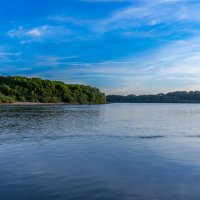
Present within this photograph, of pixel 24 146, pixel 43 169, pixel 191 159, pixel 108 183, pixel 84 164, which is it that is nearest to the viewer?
pixel 108 183

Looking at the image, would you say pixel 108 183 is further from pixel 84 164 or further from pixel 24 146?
pixel 24 146

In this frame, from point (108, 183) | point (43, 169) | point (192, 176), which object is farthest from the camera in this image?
point (43, 169)

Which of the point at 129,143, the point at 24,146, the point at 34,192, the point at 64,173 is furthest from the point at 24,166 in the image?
the point at 129,143

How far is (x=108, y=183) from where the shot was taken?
45.5 feet

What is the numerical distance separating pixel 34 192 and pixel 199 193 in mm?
6300

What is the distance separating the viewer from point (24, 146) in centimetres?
2458

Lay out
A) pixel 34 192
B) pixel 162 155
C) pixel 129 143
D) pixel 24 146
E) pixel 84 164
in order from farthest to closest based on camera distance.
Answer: pixel 129 143
pixel 24 146
pixel 162 155
pixel 84 164
pixel 34 192

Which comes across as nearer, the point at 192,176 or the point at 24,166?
the point at 192,176

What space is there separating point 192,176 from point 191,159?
4.53 metres

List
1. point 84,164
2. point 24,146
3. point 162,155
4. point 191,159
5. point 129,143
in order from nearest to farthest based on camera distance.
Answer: point 84,164, point 191,159, point 162,155, point 24,146, point 129,143

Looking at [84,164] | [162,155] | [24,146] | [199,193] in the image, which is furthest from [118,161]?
[24,146]

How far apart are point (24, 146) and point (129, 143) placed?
836cm

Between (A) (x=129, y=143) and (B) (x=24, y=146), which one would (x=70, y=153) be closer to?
(B) (x=24, y=146)

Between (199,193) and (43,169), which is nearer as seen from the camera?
(199,193)
